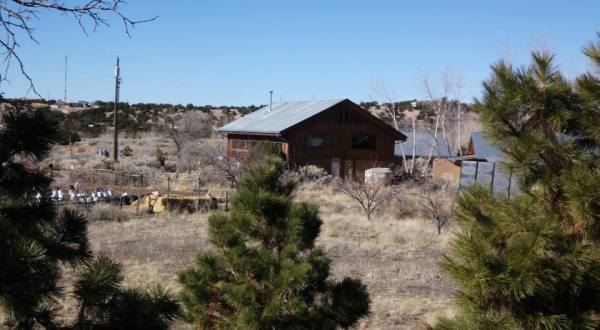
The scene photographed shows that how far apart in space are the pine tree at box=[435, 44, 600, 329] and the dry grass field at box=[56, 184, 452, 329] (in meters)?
4.26

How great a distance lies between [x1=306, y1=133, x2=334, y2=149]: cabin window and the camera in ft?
125

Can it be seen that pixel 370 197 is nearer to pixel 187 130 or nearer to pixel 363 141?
pixel 363 141

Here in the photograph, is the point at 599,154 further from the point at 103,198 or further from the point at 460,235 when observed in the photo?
the point at 103,198

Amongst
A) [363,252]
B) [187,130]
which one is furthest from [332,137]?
[363,252]

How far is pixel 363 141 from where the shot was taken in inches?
1555

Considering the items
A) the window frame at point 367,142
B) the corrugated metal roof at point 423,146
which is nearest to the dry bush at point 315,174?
the window frame at point 367,142

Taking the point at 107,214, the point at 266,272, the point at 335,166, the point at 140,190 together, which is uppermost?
the point at 266,272

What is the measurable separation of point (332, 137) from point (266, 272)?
3364 centimetres

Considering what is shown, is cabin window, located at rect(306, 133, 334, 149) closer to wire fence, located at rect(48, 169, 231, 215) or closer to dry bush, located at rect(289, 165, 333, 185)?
dry bush, located at rect(289, 165, 333, 185)

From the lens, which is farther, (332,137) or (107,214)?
(332,137)

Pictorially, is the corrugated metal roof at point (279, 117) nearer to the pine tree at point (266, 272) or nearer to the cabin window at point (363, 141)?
the cabin window at point (363, 141)

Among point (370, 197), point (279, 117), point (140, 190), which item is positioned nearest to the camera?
point (370, 197)

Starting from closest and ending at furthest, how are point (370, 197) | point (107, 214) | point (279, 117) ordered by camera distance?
point (107, 214) → point (370, 197) → point (279, 117)

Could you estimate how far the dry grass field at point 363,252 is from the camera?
10.2 meters
